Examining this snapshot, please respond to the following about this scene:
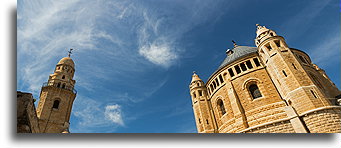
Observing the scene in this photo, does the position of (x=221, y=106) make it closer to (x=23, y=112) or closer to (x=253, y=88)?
(x=253, y=88)

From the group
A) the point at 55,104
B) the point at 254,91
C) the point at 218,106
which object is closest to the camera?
the point at 254,91

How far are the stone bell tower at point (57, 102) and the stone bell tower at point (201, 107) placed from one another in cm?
1256

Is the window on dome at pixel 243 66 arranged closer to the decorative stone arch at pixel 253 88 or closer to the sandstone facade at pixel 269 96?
the sandstone facade at pixel 269 96

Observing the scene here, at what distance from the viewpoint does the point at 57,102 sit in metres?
19.2

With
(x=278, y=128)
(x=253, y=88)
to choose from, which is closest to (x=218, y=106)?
(x=253, y=88)

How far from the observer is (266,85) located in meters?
13.9

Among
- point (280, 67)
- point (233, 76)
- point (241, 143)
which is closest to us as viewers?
point (241, 143)

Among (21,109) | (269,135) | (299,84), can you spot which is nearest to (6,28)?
(21,109)

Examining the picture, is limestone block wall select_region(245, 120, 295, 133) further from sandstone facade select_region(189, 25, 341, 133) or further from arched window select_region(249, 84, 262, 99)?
arched window select_region(249, 84, 262, 99)

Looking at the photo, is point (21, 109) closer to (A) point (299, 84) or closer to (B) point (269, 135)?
(B) point (269, 135)

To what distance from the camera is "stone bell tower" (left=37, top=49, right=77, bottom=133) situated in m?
17.0

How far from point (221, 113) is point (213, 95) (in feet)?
6.87

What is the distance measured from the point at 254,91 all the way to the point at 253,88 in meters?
0.33

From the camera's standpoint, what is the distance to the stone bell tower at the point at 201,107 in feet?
56.1
